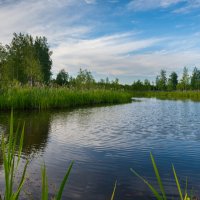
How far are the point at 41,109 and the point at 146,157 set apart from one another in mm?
15361

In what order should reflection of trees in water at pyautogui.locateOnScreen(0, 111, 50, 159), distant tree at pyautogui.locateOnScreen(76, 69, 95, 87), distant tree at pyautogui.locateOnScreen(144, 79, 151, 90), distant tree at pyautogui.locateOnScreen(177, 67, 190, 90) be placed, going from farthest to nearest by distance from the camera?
1. distant tree at pyautogui.locateOnScreen(144, 79, 151, 90)
2. distant tree at pyautogui.locateOnScreen(177, 67, 190, 90)
3. distant tree at pyautogui.locateOnScreen(76, 69, 95, 87)
4. reflection of trees in water at pyautogui.locateOnScreen(0, 111, 50, 159)

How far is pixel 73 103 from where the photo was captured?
26.5 metres

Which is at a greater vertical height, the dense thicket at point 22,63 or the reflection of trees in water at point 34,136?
the dense thicket at point 22,63

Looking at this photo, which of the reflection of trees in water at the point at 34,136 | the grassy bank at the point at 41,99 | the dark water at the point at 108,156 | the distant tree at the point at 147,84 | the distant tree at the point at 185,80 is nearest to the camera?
the dark water at the point at 108,156

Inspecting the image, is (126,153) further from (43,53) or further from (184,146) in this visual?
(43,53)

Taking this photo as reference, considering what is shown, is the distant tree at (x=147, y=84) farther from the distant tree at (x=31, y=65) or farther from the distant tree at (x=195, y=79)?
the distant tree at (x=31, y=65)

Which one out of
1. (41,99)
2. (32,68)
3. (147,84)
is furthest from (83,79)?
(147,84)

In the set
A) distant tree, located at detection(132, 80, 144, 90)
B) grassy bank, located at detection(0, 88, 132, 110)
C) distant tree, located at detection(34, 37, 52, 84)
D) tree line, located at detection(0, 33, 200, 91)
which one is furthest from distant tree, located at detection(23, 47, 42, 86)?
distant tree, located at detection(132, 80, 144, 90)

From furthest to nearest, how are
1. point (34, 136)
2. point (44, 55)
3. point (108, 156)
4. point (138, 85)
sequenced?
point (138, 85)
point (44, 55)
point (34, 136)
point (108, 156)

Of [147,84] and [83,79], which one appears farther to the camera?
[147,84]

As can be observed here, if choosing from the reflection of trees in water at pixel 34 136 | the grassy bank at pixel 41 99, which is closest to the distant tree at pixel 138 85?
the grassy bank at pixel 41 99

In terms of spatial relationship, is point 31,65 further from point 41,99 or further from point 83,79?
point 41,99

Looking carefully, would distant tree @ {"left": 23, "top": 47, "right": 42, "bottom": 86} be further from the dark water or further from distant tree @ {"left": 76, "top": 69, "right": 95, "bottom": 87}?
the dark water

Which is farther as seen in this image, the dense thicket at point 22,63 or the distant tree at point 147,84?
the distant tree at point 147,84
